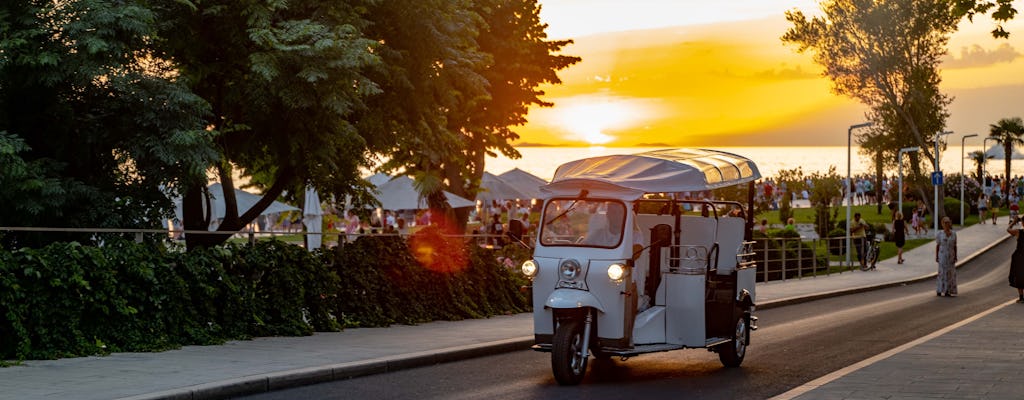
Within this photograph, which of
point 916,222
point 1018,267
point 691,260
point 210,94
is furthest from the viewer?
point 916,222

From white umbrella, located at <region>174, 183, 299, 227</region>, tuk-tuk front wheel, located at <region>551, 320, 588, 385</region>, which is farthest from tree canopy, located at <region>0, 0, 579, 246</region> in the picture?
tuk-tuk front wheel, located at <region>551, 320, 588, 385</region>

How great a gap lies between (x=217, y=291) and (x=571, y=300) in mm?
5232

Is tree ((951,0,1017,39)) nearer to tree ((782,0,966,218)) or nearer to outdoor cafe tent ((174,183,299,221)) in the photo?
outdoor cafe tent ((174,183,299,221))

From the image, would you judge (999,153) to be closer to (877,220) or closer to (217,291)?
(877,220)

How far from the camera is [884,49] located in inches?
2857

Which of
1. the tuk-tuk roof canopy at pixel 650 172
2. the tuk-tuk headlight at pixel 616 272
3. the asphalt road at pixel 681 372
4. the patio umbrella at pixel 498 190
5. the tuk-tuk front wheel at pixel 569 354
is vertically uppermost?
the patio umbrella at pixel 498 190

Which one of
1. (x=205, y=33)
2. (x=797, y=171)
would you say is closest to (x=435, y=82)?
(x=205, y=33)

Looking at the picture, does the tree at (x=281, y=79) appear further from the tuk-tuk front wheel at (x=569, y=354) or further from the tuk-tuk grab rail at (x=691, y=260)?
the tuk-tuk front wheel at (x=569, y=354)

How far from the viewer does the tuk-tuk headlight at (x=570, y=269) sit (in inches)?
542

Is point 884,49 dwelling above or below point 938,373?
above

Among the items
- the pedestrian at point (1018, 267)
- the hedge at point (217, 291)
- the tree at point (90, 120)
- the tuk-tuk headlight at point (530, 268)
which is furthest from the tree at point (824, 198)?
the tuk-tuk headlight at point (530, 268)

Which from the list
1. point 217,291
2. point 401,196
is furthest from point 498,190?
point 217,291

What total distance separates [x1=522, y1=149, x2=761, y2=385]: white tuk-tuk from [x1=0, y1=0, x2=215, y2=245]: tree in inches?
269

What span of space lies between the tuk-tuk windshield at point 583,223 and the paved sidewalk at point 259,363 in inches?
94.7
